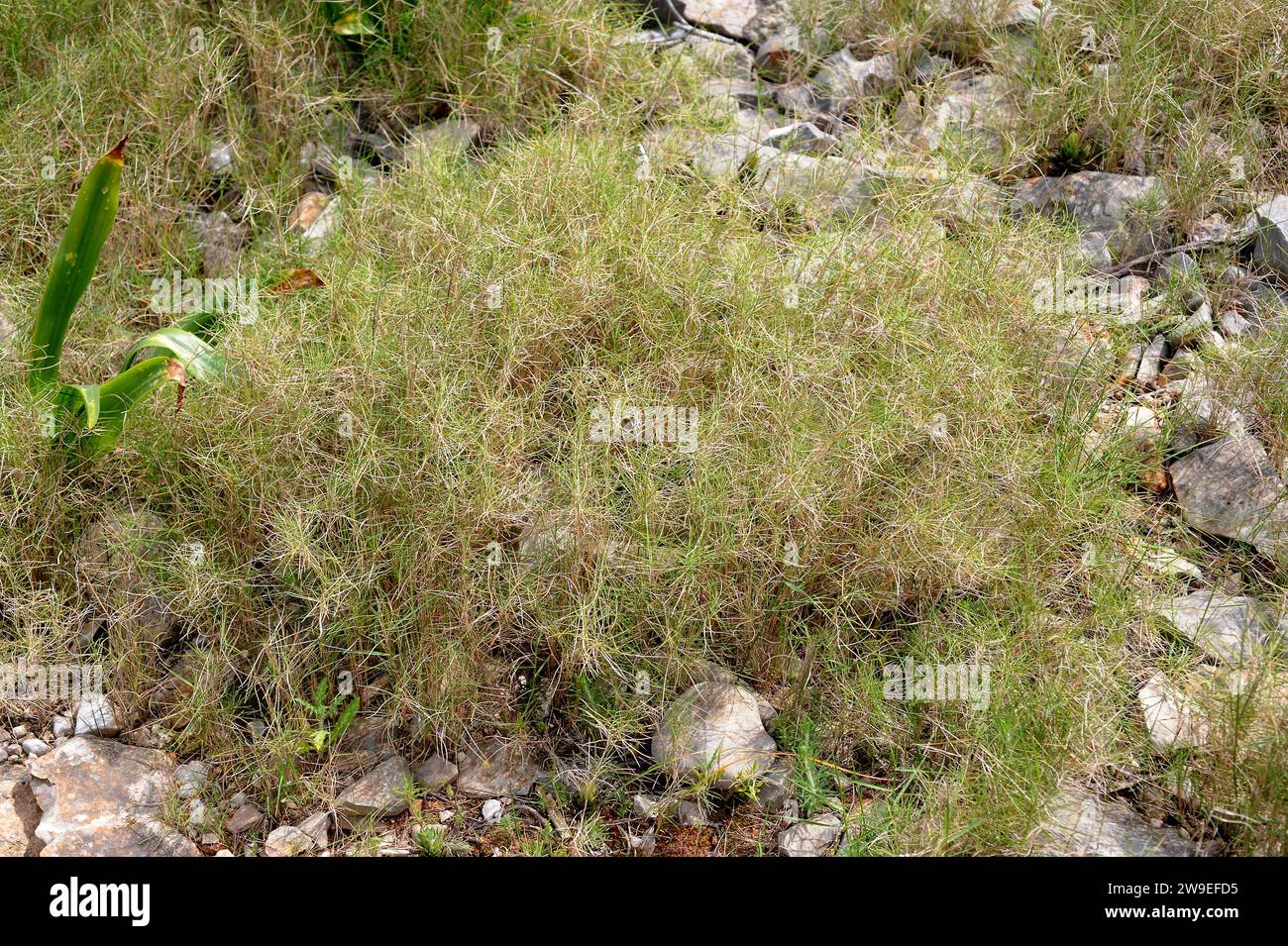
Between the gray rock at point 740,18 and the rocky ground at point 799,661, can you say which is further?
the gray rock at point 740,18

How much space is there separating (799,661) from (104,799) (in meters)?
1.39

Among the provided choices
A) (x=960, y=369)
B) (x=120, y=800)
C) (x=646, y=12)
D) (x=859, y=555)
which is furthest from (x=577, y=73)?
(x=120, y=800)

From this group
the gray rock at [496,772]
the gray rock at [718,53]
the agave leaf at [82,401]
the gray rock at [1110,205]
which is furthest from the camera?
the gray rock at [718,53]

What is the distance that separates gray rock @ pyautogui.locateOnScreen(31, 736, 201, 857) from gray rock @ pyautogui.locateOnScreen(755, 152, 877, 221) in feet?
6.70

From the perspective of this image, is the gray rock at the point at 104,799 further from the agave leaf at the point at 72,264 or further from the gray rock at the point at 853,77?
the gray rock at the point at 853,77

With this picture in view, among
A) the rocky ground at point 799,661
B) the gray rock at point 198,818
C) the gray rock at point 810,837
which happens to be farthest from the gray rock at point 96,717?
the gray rock at point 810,837

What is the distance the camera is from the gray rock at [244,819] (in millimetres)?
2182

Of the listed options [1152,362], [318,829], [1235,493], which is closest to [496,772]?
[318,829]

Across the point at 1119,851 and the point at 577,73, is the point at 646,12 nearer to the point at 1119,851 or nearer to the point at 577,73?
the point at 577,73

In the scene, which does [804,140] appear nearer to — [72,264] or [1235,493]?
[1235,493]

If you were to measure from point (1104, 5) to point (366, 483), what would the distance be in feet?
8.13

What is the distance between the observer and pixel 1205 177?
118 inches

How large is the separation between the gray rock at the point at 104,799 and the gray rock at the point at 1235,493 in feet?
7.33

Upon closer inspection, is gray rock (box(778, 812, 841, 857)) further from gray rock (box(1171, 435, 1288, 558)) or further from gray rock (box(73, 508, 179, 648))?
gray rock (box(73, 508, 179, 648))
